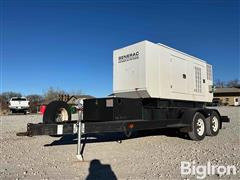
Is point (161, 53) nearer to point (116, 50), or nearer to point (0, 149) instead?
point (116, 50)

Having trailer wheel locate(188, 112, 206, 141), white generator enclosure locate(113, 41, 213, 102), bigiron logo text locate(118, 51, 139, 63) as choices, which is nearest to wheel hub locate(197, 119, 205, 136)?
trailer wheel locate(188, 112, 206, 141)

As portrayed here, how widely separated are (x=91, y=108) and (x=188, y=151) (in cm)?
297

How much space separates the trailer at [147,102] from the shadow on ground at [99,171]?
0.75 metres

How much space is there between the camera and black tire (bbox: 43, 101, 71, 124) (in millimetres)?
7066

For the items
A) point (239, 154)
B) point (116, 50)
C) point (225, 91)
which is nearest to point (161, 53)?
point (116, 50)

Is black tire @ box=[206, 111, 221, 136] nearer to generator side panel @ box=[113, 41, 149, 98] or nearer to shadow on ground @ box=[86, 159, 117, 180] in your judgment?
generator side panel @ box=[113, 41, 149, 98]

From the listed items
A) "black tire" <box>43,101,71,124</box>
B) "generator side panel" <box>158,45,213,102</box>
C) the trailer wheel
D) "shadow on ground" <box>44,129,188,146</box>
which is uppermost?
"generator side panel" <box>158,45,213,102</box>

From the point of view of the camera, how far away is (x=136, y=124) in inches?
275

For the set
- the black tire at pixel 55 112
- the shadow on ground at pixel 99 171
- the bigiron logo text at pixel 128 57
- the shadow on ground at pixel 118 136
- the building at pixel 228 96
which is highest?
the building at pixel 228 96

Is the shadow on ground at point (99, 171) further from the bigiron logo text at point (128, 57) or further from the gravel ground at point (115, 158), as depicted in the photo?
the bigiron logo text at point (128, 57)

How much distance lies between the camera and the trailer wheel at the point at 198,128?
8.93m

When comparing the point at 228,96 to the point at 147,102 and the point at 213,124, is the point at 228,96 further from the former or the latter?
the point at 147,102

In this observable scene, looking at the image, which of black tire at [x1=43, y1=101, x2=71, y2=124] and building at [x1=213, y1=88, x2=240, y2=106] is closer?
black tire at [x1=43, y1=101, x2=71, y2=124]

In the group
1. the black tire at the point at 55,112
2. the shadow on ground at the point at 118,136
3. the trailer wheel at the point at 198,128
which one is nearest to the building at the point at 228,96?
the shadow on ground at the point at 118,136
